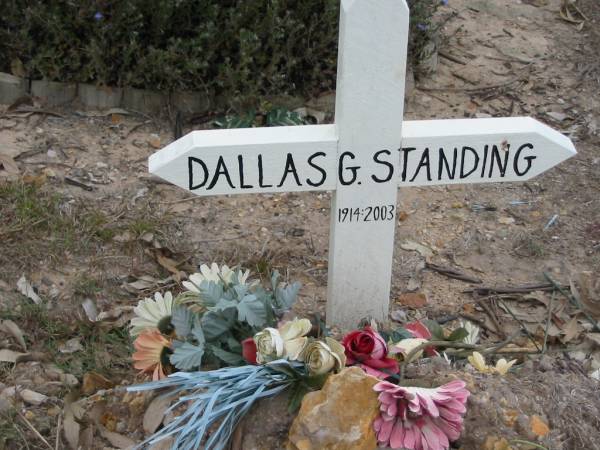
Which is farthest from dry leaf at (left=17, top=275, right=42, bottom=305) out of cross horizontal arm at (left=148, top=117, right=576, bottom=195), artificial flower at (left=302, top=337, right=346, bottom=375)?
artificial flower at (left=302, top=337, right=346, bottom=375)

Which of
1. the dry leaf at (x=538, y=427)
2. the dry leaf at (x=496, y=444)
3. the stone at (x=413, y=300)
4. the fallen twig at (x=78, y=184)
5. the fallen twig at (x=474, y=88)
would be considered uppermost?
the fallen twig at (x=474, y=88)

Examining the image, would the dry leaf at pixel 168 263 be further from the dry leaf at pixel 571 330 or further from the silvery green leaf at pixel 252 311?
the dry leaf at pixel 571 330

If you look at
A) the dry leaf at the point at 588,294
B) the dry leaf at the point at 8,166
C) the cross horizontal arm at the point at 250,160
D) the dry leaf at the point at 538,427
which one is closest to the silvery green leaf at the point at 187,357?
the cross horizontal arm at the point at 250,160

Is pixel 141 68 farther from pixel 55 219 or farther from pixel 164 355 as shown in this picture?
pixel 164 355

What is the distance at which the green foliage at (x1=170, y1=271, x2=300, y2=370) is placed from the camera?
7.56 feet

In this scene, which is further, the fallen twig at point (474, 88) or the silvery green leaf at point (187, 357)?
the fallen twig at point (474, 88)

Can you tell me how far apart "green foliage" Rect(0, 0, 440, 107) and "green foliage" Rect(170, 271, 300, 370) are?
1.64 metres

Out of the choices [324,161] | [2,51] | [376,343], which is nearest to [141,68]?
[2,51]

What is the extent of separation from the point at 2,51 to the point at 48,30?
27 cm

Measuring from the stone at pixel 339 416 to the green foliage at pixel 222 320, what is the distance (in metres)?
0.31

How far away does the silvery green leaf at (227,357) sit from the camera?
230 cm

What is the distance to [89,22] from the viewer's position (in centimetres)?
390

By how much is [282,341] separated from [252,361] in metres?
0.10

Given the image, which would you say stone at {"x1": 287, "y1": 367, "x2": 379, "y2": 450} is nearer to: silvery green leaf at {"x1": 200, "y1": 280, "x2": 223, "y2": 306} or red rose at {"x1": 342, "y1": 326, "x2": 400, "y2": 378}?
red rose at {"x1": 342, "y1": 326, "x2": 400, "y2": 378}
